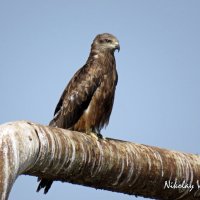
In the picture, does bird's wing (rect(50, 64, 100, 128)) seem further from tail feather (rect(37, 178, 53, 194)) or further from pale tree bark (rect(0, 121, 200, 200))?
pale tree bark (rect(0, 121, 200, 200))

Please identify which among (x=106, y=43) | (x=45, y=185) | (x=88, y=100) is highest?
(x=106, y=43)

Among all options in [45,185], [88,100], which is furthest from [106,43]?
[45,185]

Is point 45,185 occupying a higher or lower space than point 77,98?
lower

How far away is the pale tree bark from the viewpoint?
17.4 feet

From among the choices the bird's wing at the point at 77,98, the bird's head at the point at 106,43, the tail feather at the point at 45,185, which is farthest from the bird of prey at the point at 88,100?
the tail feather at the point at 45,185

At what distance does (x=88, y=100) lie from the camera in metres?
10.4

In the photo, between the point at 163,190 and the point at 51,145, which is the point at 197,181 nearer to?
the point at 163,190

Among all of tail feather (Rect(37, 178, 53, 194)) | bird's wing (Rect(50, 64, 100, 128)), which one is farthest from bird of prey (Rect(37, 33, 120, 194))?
tail feather (Rect(37, 178, 53, 194))

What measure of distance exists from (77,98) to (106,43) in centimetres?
150

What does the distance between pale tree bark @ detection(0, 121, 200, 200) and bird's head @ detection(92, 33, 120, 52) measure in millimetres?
4593

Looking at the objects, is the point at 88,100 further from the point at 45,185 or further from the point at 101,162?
the point at 101,162

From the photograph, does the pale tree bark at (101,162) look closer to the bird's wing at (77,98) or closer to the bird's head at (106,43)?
the bird's wing at (77,98)

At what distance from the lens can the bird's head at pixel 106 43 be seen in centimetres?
1133

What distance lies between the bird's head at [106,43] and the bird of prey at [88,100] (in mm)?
749
